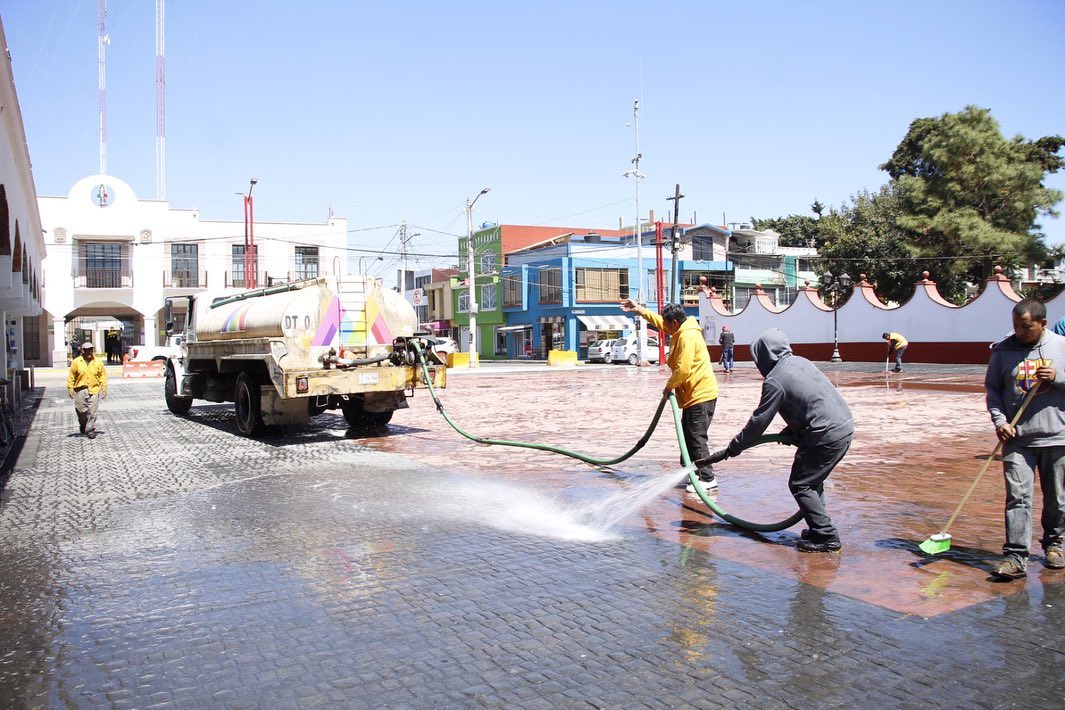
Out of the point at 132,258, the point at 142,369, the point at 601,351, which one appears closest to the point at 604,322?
the point at 601,351

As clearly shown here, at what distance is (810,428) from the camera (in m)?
5.79

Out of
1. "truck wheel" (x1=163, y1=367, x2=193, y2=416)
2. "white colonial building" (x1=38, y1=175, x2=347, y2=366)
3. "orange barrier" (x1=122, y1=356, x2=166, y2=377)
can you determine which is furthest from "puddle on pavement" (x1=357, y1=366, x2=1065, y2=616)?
"white colonial building" (x1=38, y1=175, x2=347, y2=366)

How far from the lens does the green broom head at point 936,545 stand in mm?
5469

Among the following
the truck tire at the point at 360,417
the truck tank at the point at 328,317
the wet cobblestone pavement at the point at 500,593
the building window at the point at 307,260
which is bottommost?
the wet cobblestone pavement at the point at 500,593

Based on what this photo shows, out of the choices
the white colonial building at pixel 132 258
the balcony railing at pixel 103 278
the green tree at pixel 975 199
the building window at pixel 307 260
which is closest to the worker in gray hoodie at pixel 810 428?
the white colonial building at pixel 132 258

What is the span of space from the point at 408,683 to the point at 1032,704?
2.63m

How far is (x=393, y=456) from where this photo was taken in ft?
36.2

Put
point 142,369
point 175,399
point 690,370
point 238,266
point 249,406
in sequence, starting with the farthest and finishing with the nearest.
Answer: point 238,266 → point 142,369 → point 175,399 → point 249,406 → point 690,370

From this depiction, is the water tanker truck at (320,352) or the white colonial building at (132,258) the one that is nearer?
the water tanker truck at (320,352)

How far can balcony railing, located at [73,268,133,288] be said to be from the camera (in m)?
44.2

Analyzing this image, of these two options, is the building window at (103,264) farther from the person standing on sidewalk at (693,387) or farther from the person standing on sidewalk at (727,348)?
the person standing on sidewalk at (693,387)

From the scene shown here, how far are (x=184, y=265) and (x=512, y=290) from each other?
76.5 ft

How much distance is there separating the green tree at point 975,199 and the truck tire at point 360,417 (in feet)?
121

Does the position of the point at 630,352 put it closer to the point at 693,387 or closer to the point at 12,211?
the point at 12,211
